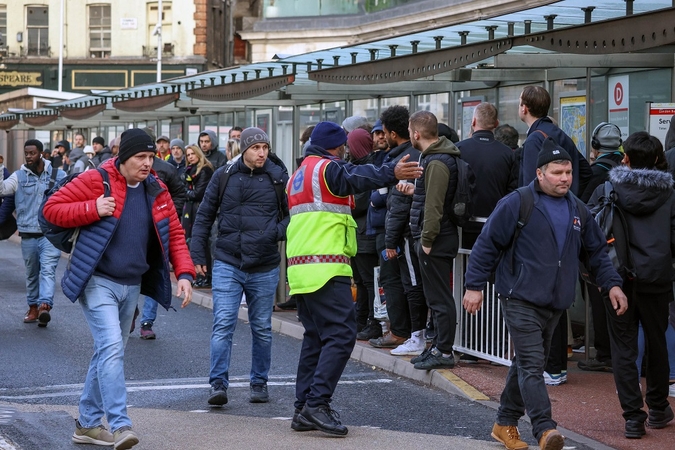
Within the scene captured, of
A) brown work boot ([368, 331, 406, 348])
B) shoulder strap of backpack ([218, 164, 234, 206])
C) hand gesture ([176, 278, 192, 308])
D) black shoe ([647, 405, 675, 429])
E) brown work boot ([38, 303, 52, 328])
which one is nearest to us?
hand gesture ([176, 278, 192, 308])

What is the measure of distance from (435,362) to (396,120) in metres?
2.01

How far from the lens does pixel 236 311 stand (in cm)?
882

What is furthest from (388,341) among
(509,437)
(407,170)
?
(407,170)

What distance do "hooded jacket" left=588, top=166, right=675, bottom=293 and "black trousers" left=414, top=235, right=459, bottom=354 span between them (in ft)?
7.43

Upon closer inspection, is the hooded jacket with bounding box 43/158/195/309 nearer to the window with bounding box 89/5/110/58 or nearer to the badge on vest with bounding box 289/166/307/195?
the badge on vest with bounding box 289/166/307/195

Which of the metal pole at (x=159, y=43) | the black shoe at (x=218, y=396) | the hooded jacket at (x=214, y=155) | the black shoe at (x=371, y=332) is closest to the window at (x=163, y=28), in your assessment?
the metal pole at (x=159, y=43)

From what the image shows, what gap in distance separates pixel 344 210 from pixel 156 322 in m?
6.41

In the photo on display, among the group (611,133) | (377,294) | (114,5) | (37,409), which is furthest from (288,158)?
(114,5)

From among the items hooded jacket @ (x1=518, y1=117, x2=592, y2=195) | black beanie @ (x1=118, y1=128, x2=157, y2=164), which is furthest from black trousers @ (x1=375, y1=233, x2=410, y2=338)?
black beanie @ (x1=118, y1=128, x2=157, y2=164)

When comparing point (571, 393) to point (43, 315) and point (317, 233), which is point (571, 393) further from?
point (43, 315)

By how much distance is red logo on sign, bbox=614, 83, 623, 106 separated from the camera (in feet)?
39.8

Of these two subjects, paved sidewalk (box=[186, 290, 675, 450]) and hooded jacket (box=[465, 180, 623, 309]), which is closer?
hooded jacket (box=[465, 180, 623, 309])

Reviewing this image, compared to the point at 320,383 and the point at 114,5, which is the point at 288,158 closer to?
the point at 320,383

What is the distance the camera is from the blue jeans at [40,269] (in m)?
13.2
